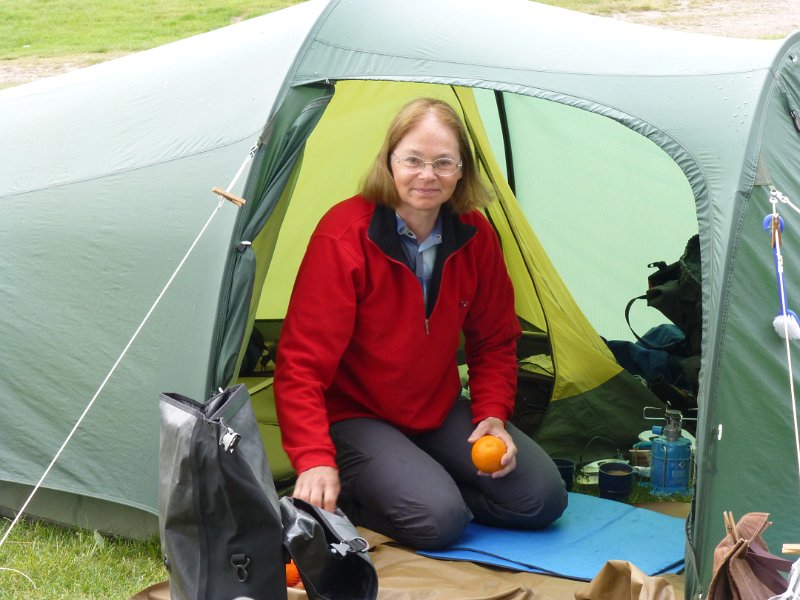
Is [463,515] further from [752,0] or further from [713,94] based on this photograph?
[752,0]

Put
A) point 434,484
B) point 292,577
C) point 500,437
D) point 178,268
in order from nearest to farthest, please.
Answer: point 292,577
point 178,268
point 434,484
point 500,437

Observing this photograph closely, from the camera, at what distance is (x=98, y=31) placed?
10.7m

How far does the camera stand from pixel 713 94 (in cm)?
257

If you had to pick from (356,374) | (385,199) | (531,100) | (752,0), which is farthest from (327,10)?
(752,0)

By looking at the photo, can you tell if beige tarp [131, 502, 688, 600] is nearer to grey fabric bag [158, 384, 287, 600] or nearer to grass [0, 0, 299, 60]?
grey fabric bag [158, 384, 287, 600]

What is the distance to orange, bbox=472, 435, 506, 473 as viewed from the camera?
285cm

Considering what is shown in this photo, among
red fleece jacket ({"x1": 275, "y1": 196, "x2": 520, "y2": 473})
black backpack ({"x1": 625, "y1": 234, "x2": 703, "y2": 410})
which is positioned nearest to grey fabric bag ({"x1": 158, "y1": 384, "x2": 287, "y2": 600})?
red fleece jacket ({"x1": 275, "y1": 196, "x2": 520, "y2": 473})

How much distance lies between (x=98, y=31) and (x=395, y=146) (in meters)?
8.64

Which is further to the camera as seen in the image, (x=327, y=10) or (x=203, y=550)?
(x=327, y=10)

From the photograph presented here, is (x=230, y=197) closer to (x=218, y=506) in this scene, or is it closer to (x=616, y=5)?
(x=218, y=506)

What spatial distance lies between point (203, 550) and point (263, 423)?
1.34 m

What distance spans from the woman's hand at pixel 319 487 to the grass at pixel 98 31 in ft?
1.60

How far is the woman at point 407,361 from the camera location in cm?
275

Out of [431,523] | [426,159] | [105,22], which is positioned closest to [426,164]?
[426,159]
